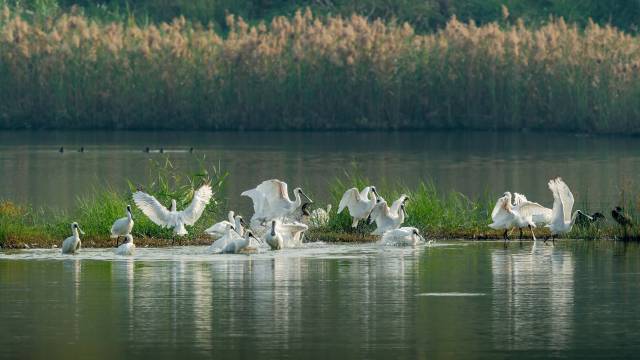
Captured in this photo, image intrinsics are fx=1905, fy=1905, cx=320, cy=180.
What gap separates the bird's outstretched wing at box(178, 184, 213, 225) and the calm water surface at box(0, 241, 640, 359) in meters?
0.44

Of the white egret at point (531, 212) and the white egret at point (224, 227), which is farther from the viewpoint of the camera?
the white egret at point (531, 212)

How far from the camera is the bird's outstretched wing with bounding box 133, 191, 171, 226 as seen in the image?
24484 mm

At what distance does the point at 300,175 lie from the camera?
39.3 m

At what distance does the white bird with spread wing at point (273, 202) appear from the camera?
25625 mm

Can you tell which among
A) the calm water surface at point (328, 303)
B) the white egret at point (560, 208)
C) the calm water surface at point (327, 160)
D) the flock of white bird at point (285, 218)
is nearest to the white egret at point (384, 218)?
the flock of white bird at point (285, 218)

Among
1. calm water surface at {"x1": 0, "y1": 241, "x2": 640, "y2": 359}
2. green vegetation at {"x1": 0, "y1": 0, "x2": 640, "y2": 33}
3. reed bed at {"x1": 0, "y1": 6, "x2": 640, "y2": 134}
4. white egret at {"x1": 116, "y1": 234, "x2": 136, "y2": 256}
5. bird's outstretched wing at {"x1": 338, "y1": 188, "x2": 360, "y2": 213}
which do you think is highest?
green vegetation at {"x1": 0, "y1": 0, "x2": 640, "y2": 33}

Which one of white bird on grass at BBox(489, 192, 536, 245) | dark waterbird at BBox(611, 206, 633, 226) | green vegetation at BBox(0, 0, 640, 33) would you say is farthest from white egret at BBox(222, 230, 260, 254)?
green vegetation at BBox(0, 0, 640, 33)

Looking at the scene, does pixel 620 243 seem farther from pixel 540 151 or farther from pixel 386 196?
pixel 540 151

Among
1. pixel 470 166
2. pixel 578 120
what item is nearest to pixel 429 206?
pixel 470 166

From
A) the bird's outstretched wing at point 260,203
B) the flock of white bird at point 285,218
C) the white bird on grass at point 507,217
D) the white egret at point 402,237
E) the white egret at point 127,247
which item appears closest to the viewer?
the white egret at point 127,247

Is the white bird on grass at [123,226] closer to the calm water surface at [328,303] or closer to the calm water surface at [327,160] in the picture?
the calm water surface at [328,303]

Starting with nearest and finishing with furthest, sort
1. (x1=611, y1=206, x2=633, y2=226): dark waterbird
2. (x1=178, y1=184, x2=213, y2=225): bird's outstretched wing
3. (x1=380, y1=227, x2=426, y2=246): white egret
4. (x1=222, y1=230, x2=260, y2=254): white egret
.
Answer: (x1=222, y1=230, x2=260, y2=254): white egret → (x1=380, y1=227, x2=426, y2=246): white egret → (x1=178, y1=184, x2=213, y2=225): bird's outstretched wing → (x1=611, y1=206, x2=633, y2=226): dark waterbird

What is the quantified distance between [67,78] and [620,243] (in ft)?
101

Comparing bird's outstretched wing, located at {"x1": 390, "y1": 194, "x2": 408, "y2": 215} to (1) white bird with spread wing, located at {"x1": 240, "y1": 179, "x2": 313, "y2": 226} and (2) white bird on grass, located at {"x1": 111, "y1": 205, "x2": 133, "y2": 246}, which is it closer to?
(1) white bird with spread wing, located at {"x1": 240, "y1": 179, "x2": 313, "y2": 226}
